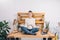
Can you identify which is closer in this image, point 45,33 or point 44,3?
point 45,33

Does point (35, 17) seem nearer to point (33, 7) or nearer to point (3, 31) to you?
point (33, 7)

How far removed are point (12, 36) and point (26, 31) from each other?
0.38 m

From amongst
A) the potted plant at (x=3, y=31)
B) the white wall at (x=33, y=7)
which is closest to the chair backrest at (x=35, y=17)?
the white wall at (x=33, y=7)

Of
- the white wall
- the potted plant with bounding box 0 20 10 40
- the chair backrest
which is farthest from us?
the white wall

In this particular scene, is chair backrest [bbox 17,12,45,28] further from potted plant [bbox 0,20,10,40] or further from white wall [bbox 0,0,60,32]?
potted plant [bbox 0,20,10,40]

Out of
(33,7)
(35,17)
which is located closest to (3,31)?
(35,17)

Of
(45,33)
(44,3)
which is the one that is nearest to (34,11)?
(44,3)

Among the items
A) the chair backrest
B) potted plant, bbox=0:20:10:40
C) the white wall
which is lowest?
potted plant, bbox=0:20:10:40

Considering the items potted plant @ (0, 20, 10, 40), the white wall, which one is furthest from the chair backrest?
potted plant @ (0, 20, 10, 40)

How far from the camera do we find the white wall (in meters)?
4.36

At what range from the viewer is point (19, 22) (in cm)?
425

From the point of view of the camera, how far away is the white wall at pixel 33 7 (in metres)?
4.36

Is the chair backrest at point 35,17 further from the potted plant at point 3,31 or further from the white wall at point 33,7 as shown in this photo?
the potted plant at point 3,31

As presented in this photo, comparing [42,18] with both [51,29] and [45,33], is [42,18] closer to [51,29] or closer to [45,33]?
[51,29]
